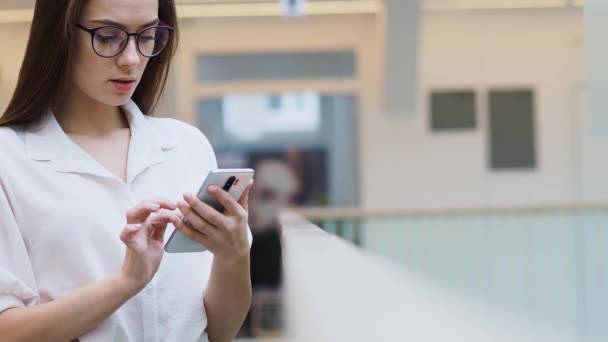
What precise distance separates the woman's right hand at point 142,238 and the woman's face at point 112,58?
180 millimetres

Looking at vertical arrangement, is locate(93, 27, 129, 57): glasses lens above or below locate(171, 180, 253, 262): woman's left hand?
above

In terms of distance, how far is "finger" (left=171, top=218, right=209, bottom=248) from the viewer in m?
1.36

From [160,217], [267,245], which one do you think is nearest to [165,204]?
[160,217]

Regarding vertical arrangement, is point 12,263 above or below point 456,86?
below

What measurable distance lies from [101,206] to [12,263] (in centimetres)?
14

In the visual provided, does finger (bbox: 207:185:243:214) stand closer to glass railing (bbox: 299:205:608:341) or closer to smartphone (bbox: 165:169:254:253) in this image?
smartphone (bbox: 165:169:254:253)

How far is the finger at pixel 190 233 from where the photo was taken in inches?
53.6

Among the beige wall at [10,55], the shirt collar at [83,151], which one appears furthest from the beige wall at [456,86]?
the shirt collar at [83,151]

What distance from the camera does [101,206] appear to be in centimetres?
141

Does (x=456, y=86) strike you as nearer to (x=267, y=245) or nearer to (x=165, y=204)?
(x=267, y=245)

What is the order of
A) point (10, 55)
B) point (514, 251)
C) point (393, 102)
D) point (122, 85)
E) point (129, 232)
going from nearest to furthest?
point (129, 232) < point (122, 85) < point (10, 55) < point (514, 251) < point (393, 102)

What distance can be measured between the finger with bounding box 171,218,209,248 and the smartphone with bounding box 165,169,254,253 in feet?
0.04

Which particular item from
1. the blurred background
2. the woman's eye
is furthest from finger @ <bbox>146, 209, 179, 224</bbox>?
the blurred background

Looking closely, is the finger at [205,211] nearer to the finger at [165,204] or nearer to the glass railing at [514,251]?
the finger at [165,204]
